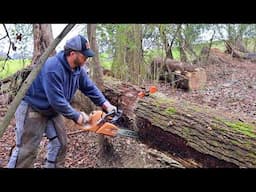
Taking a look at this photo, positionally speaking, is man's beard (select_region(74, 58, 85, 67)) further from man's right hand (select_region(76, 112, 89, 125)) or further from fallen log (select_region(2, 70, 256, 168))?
fallen log (select_region(2, 70, 256, 168))

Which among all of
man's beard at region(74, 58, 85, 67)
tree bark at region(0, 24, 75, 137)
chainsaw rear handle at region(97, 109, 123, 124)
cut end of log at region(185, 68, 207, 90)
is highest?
tree bark at region(0, 24, 75, 137)

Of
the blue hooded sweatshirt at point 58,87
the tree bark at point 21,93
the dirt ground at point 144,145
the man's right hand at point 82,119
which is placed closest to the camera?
the tree bark at point 21,93

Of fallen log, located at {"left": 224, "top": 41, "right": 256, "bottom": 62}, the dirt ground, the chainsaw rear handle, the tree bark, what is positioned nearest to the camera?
the tree bark

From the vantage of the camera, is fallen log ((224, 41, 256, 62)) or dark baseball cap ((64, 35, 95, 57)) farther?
fallen log ((224, 41, 256, 62))

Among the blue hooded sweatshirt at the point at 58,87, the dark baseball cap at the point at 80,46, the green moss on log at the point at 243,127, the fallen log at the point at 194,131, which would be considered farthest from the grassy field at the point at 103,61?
the green moss on log at the point at 243,127

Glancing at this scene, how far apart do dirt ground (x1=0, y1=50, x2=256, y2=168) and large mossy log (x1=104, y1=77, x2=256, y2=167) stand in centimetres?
11

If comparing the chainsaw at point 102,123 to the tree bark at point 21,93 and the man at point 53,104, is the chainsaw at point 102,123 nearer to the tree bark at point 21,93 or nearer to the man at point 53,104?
the man at point 53,104

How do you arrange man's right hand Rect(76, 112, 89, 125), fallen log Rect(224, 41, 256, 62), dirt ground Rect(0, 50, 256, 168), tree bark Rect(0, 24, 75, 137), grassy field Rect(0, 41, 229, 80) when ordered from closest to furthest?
tree bark Rect(0, 24, 75, 137) → man's right hand Rect(76, 112, 89, 125) → grassy field Rect(0, 41, 229, 80) → dirt ground Rect(0, 50, 256, 168) → fallen log Rect(224, 41, 256, 62)

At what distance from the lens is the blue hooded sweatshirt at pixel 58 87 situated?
2.18 meters

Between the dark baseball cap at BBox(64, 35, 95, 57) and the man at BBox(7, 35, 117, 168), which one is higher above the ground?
the dark baseball cap at BBox(64, 35, 95, 57)

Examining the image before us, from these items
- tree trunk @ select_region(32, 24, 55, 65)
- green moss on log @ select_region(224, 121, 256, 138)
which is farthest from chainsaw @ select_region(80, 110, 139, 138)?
tree trunk @ select_region(32, 24, 55, 65)

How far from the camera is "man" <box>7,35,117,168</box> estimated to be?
219 centimetres
